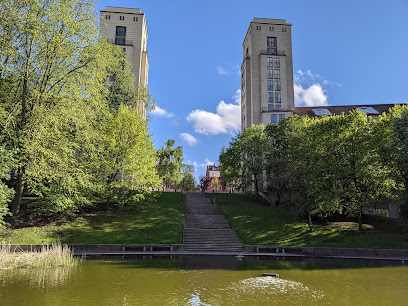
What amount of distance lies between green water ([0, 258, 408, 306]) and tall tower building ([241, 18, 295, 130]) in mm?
47995

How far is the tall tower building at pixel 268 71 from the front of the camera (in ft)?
213

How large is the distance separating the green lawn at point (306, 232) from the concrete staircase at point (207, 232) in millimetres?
1063

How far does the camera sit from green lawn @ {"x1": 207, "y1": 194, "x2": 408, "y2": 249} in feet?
86.1

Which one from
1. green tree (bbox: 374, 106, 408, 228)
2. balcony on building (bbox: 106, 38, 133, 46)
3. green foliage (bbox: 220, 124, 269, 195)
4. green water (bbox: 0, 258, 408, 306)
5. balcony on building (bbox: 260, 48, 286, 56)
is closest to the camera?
green water (bbox: 0, 258, 408, 306)

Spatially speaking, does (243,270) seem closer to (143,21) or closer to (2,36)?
(2,36)

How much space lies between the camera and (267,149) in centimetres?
4794

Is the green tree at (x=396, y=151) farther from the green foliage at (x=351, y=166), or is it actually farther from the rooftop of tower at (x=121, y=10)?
the rooftop of tower at (x=121, y=10)

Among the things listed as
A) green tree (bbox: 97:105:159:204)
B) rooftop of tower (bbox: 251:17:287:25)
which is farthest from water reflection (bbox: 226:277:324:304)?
rooftop of tower (bbox: 251:17:287:25)

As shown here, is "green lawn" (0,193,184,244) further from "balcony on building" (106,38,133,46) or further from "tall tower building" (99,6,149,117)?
"balcony on building" (106,38,133,46)

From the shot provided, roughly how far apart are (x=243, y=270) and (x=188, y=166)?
7934cm

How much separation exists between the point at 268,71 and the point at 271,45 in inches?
284

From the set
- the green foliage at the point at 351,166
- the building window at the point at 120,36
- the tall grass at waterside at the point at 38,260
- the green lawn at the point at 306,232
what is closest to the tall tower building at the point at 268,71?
the building window at the point at 120,36

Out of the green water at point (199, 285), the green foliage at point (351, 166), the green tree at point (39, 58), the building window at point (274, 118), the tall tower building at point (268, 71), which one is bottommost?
the green water at point (199, 285)

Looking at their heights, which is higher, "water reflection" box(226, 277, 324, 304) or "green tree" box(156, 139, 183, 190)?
"green tree" box(156, 139, 183, 190)
